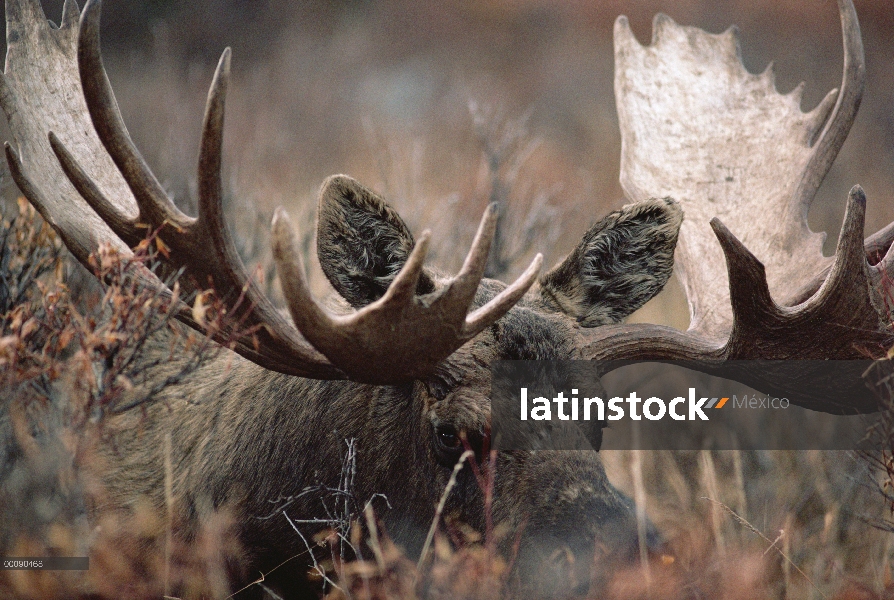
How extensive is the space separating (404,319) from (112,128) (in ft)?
3.22

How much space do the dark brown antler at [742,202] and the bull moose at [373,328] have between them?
0.01 m

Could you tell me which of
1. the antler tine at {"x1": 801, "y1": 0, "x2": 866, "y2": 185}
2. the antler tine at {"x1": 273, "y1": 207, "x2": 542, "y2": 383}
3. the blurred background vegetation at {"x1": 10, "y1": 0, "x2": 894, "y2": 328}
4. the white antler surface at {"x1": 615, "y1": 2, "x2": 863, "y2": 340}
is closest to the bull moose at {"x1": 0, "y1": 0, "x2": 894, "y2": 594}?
the antler tine at {"x1": 273, "y1": 207, "x2": 542, "y2": 383}

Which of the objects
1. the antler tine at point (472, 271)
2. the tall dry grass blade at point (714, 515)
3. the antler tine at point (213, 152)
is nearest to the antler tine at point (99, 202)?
the antler tine at point (213, 152)

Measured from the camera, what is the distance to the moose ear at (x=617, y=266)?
10.3 ft

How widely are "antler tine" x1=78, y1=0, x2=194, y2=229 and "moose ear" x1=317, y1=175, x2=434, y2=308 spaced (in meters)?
0.42

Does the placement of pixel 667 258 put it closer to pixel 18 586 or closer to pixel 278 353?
pixel 278 353

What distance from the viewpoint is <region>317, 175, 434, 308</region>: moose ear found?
279 centimetres

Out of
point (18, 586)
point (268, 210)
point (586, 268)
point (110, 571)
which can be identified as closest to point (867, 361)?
point (586, 268)

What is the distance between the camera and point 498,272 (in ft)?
18.6

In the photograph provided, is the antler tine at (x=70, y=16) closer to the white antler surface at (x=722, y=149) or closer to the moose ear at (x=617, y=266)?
the moose ear at (x=617, y=266)

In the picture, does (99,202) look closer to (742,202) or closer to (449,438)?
(449,438)

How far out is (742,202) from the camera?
4.29m

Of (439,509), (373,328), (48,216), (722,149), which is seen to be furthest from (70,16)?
(722,149)

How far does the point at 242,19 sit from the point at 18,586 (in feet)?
26.5
